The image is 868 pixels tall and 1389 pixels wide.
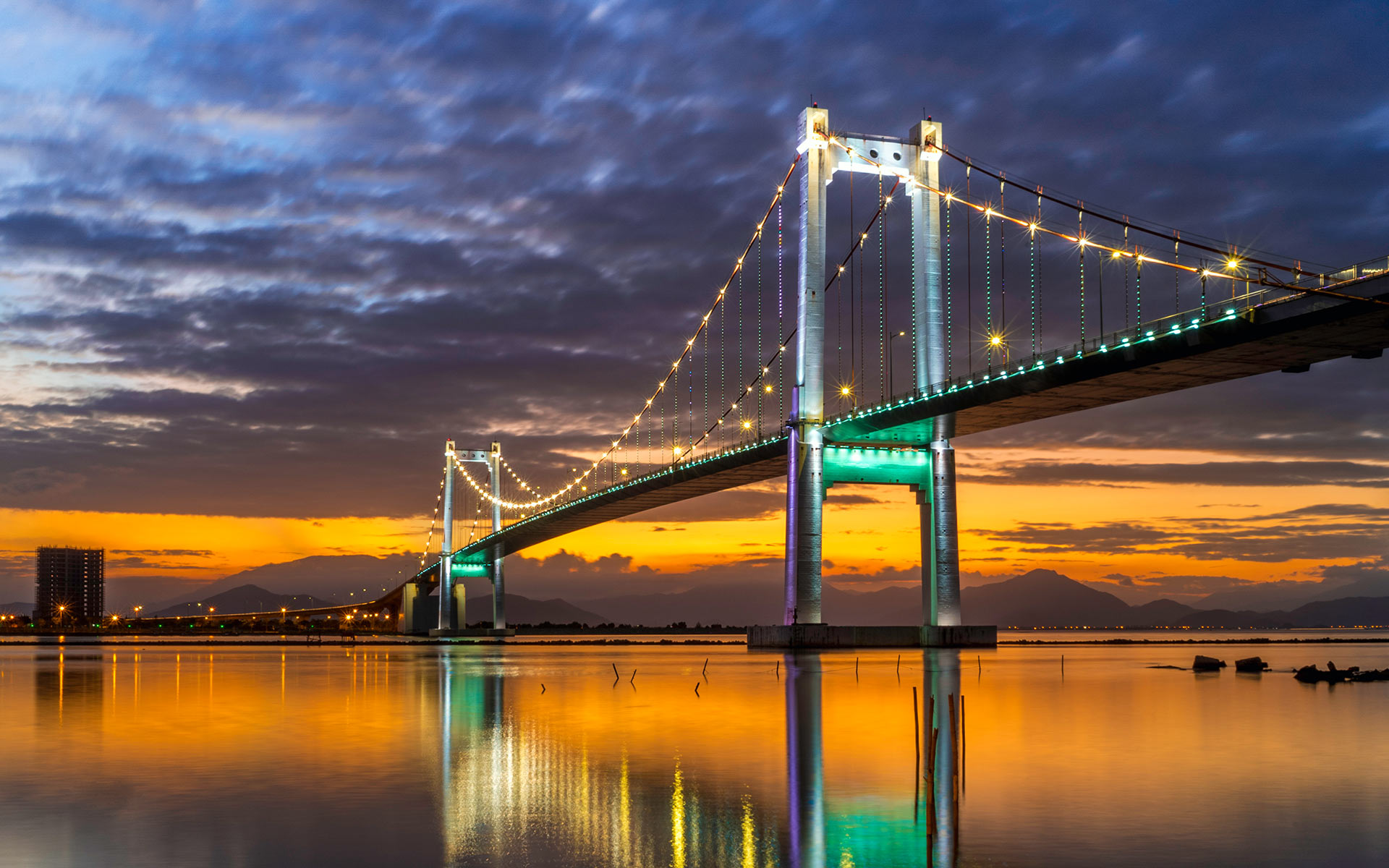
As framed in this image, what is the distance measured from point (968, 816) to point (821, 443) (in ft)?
140

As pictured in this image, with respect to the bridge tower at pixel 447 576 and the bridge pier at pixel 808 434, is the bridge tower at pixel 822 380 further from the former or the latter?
the bridge tower at pixel 447 576

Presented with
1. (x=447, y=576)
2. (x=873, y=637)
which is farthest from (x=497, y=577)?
(x=873, y=637)

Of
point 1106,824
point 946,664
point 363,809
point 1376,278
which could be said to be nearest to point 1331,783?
point 1106,824

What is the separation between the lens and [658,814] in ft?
44.7

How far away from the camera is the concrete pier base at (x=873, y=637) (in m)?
56.8

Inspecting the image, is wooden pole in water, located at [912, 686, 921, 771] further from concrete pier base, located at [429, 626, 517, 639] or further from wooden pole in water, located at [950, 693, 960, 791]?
concrete pier base, located at [429, 626, 517, 639]

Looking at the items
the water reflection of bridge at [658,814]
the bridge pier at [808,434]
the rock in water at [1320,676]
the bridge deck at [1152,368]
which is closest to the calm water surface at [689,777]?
Answer: the water reflection of bridge at [658,814]

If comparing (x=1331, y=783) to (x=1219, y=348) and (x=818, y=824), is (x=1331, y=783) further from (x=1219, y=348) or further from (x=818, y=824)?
(x=1219, y=348)

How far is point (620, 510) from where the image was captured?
8438cm

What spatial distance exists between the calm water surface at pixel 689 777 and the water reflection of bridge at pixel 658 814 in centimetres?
5

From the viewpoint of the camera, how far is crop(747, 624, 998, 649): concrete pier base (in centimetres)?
5675

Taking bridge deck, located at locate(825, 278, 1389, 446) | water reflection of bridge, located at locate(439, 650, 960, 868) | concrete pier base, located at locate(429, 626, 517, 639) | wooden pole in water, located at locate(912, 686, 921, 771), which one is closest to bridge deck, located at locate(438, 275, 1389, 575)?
bridge deck, located at locate(825, 278, 1389, 446)

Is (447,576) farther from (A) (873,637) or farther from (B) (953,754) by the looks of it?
(B) (953,754)

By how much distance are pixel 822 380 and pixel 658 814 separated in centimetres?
4409
